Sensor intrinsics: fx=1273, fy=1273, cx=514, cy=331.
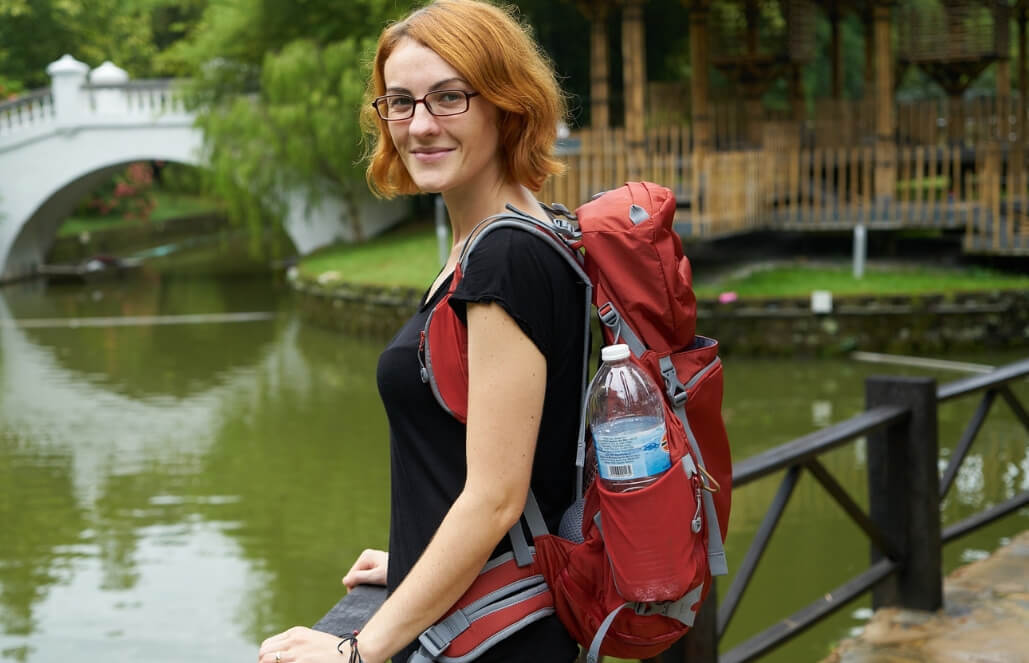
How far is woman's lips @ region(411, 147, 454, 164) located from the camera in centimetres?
158

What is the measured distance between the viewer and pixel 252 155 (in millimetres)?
18547

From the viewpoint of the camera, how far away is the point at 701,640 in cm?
287

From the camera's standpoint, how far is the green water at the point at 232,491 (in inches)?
242

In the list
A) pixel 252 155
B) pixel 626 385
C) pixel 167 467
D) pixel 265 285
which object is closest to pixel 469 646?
pixel 626 385

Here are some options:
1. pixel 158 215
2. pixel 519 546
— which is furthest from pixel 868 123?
pixel 158 215

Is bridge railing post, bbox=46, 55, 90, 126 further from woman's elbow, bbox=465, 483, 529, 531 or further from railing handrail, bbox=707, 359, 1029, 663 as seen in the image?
woman's elbow, bbox=465, 483, 529, 531

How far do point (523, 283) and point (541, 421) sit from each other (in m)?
0.21

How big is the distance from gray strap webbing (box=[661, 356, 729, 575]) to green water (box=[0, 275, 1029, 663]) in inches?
156

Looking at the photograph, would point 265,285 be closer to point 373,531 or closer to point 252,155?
point 252,155

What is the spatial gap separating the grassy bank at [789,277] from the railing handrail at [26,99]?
788 cm

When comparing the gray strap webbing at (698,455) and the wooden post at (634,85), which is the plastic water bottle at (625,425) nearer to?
the gray strap webbing at (698,455)

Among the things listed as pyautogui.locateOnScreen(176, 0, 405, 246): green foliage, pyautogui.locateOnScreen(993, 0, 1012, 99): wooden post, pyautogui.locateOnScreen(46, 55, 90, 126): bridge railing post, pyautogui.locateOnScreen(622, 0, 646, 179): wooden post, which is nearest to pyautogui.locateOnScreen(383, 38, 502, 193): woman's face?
pyautogui.locateOnScreen(622, 0, 646, 179): wooden post

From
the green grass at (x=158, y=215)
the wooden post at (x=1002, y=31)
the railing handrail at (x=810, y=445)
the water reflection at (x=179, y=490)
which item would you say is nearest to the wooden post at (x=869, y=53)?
the wooden post at (x=1002, y=31)

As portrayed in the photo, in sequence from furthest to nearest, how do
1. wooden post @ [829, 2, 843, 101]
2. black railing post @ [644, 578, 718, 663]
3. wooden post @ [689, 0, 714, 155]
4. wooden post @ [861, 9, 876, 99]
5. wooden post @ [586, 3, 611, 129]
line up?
wooden post @ [861, 9, 876, 99] < wooden post @ [829, 2, 843, 101] < wooden post @ [689, 0, 714, 155] < wooden post @ [586, 3, 611, 129] < black railing post @ [644, 578, 718, 663]
